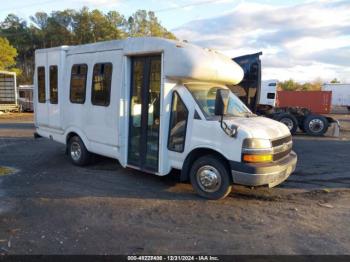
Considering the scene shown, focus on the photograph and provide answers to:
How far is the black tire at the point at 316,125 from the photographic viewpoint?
16.8m

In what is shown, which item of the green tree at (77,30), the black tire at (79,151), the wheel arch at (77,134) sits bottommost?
the black tire at (79,151)

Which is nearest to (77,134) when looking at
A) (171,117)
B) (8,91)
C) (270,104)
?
(171,117)

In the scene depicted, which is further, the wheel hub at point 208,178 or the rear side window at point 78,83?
the rear side window at point 78,83

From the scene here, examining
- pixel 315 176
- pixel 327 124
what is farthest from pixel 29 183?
pixel 327 124

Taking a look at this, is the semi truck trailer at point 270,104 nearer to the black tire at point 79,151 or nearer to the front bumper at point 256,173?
the front bumper at point 256,173

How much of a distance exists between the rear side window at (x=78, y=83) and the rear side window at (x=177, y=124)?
2724mm

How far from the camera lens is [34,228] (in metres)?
4.96

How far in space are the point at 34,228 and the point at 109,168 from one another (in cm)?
380

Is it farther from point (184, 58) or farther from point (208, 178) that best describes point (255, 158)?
point (184, 58)

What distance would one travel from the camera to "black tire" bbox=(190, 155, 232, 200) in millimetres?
6070

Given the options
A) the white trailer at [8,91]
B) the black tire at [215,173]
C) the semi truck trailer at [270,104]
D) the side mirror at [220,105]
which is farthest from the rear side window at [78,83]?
the white trailer at [8,91]

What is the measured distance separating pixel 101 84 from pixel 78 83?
925 millimetres

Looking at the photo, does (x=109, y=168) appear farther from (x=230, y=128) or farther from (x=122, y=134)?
(x=230, y=128)

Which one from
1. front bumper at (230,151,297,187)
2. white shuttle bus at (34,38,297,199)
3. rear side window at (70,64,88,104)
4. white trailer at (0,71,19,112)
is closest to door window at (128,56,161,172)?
white shuttle bus at (34,38,297,199)
